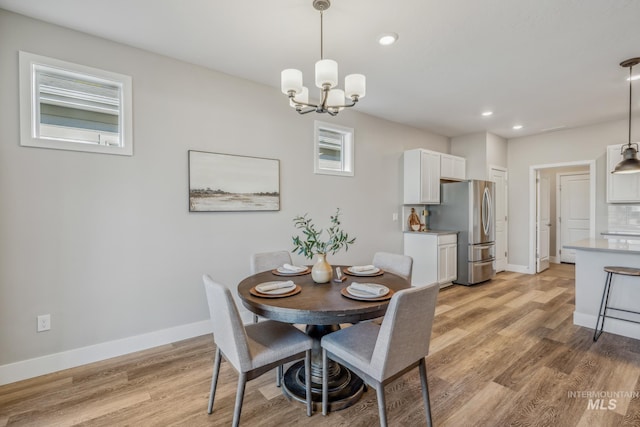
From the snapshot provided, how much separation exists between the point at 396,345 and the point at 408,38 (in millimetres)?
2375

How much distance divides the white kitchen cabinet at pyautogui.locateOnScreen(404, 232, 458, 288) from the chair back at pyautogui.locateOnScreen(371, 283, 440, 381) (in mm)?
3181

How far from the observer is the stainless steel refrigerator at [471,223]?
16.1 ft

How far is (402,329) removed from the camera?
154cm

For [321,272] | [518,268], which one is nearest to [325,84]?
[321,272]

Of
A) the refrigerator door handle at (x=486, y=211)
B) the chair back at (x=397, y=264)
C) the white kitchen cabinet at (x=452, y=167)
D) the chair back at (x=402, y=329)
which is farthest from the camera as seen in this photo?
the white kitchen cabinet at (x=452, y=167)

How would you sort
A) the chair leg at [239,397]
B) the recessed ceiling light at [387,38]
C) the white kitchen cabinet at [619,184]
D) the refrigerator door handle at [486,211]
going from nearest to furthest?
1. the chair leg at [239,397]
2. the recessed ceiling light at [387,38]
3. the white kitchen cabinet at [619,184]
4. the refrigerator door handle at [486,211]

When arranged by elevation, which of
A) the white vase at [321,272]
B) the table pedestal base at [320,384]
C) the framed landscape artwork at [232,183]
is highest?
the framed landscape artwork at [232,183]

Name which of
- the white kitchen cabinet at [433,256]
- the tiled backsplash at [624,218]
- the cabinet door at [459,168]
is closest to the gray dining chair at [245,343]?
the white kitchen cabinet at [433,256]

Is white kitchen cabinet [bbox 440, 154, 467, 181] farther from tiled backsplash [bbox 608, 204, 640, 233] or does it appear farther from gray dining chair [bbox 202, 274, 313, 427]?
gray dining chair [bbox 202, 274, 313, 427]

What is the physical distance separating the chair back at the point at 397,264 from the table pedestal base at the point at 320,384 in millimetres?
739

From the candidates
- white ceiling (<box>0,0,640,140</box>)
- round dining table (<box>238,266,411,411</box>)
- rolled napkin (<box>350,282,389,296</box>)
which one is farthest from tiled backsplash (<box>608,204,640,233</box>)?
rolled napkin (<box>350,282,389,296</box>)

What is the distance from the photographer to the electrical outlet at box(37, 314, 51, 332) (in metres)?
2.31

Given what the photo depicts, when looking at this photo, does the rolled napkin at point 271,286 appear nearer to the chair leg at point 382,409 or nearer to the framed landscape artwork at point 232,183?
the chair leg at point 382,409

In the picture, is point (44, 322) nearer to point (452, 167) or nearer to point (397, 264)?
point (397, 264)
